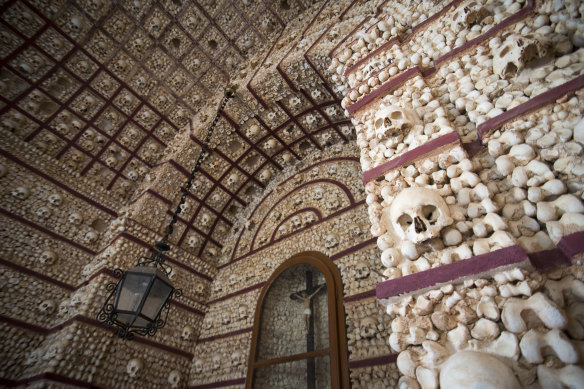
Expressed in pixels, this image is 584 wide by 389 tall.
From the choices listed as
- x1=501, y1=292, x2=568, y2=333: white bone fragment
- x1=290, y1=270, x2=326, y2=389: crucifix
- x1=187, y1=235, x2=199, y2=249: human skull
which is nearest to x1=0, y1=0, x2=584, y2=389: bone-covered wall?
x1=501, y1=292, x2=568, y2=333: white bone fragment

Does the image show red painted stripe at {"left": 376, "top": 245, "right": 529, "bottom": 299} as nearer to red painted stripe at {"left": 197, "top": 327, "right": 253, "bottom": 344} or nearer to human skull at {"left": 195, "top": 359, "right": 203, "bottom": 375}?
red painted stripe at {"left": 197, "top": 327, "right": 253, "bottom": 344}

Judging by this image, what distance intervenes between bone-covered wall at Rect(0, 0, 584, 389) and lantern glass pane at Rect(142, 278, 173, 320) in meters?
2.29

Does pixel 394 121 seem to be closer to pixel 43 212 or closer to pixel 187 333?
pixel 187 333

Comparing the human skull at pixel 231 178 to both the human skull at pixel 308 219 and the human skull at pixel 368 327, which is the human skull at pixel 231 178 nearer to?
the human skull at pixel 308 219

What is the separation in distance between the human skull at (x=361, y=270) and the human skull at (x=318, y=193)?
1907 millimetres

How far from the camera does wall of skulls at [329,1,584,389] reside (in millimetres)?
1242

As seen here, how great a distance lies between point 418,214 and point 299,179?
16.4 ft

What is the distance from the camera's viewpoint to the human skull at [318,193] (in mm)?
5848

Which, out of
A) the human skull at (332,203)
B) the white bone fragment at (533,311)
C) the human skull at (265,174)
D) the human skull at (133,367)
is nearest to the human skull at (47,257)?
the human skull at (133,367)

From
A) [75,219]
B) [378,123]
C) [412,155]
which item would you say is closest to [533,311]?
[412,155]

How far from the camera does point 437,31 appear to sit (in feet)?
Answer: 9.53

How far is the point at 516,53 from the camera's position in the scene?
1999mm

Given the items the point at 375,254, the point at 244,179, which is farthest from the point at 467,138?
the point at 244,179

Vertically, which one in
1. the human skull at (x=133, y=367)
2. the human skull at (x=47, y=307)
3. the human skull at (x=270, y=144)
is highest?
the human skull at (x=270, y=144)
